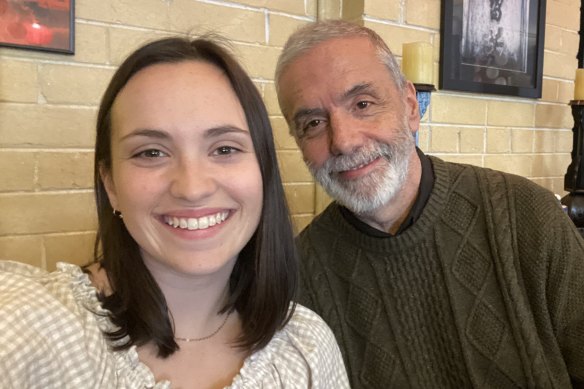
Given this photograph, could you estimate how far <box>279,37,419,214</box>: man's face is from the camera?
1381 millimetres

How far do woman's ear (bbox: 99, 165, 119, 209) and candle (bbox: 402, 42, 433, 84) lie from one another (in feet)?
3.40

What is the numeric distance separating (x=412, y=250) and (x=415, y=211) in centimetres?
11

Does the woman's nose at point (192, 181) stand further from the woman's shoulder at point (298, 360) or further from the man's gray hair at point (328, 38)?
the man's gray hair at point (328, 38)

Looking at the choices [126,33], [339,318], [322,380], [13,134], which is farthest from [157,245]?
[126,33]

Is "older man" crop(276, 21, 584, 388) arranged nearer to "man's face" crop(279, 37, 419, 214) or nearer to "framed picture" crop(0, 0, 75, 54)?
"man's face" crop(279, 37, 419, 214)

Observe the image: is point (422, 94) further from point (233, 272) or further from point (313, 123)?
point (233, 272)

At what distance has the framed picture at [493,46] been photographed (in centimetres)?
208

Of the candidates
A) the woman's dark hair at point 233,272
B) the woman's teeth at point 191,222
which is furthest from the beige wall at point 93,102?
the woman's teeth at point 191,222

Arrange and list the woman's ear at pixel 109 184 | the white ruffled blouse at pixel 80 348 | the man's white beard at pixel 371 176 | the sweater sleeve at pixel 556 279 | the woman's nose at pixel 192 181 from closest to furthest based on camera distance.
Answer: the white ruffled blouse at pixel 80 348 < the woman's nose at pixel 192 181 < the woman's ear at pixel 109 184 < the sweater sleeve at pixel 556 279 < the man's white beard at pixel 371 176

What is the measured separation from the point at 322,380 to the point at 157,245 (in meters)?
0.42

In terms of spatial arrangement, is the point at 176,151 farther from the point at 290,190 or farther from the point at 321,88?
the point at 290,190

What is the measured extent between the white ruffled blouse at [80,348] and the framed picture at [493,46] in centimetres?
136

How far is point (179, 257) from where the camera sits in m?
0.93

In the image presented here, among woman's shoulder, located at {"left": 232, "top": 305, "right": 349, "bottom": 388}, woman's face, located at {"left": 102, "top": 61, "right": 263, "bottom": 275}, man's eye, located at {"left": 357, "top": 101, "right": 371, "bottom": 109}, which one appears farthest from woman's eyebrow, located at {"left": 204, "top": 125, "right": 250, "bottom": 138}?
man's eye, located at {"left": 357, "top": 101, "right": 371, "bottom": 109}
